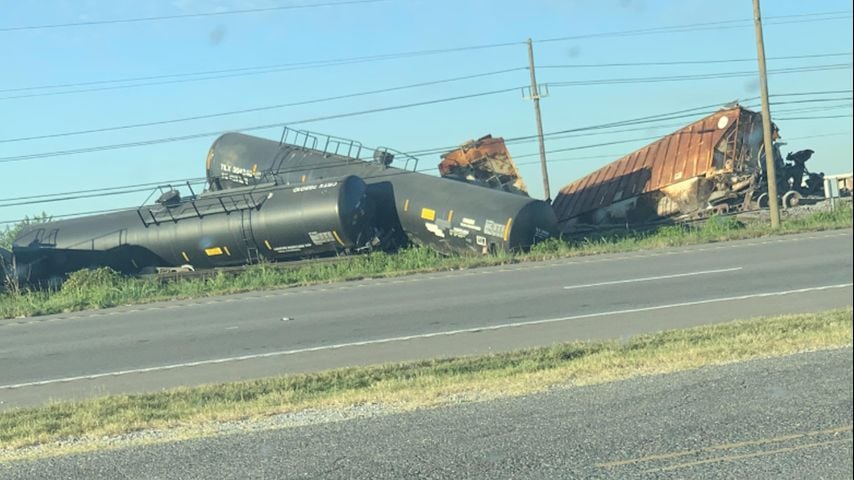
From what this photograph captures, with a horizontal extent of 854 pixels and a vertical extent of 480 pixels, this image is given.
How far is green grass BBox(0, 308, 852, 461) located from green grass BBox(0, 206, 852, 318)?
11844mm

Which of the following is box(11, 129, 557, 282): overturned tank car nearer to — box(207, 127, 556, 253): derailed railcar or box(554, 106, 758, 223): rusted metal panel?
box(207, 127, 556, 253): derailed railcar

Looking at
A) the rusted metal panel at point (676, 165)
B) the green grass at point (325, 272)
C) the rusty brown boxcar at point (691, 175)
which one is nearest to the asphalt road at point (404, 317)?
the green grass at point (325, 272)

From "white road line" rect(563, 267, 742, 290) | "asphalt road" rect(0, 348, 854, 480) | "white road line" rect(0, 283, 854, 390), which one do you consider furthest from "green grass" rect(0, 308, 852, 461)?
"white road line" rect(563, 267, 742, 290)

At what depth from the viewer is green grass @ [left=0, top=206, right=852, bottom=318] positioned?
69.6ft

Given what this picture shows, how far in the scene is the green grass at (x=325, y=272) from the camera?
2122 cm

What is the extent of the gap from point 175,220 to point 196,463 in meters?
20.3

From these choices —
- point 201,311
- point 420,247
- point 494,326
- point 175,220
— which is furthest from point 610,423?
point 175,220

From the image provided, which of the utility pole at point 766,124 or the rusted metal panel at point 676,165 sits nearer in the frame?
the utility pole at point 766,124

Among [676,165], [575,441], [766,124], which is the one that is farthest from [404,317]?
[676,165]

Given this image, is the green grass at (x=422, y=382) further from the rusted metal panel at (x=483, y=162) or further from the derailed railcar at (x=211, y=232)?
the rusted metal panel at (x=483, y=162)

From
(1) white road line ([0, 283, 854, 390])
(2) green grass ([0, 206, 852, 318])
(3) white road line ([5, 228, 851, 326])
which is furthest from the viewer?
(2) green grass ([0, 206, 852, 318])

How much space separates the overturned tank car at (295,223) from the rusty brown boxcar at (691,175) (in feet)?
19.6

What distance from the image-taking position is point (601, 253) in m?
22.5

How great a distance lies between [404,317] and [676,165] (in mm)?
16335
